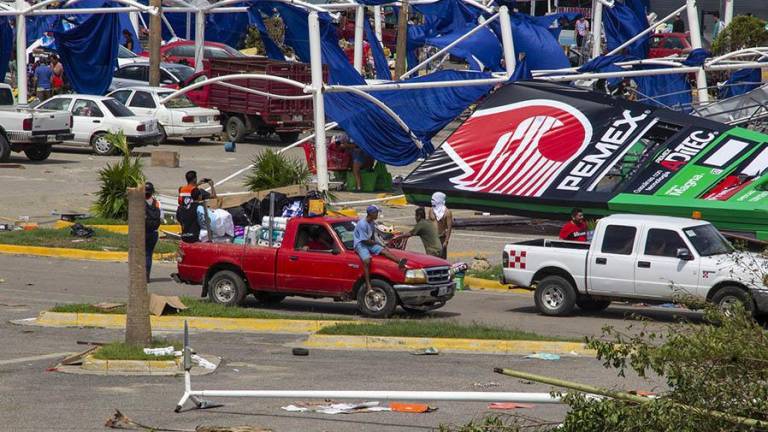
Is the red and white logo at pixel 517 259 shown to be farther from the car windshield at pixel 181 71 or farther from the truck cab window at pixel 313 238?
the car windshield at pixel 181 71

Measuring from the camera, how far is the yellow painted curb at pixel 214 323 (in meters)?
18.0

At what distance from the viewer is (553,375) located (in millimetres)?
14984

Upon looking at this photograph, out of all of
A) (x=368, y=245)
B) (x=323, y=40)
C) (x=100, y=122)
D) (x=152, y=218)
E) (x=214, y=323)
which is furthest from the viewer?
(x=100, y=122)

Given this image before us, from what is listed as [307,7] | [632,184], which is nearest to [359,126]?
[307,7]

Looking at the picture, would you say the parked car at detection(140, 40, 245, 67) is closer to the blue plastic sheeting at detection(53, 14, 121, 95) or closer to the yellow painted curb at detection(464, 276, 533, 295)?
the blue plastic sheeting at detection(53, 14, 121, 95)

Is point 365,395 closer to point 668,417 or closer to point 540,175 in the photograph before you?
point 668,417

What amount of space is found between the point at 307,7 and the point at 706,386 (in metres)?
23.4

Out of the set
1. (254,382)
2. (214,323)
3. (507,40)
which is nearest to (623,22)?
(507,40)

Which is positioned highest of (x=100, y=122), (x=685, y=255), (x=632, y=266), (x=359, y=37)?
(x=359, y=37)

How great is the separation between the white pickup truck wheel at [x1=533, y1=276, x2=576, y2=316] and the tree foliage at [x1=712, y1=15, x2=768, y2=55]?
31.7 m

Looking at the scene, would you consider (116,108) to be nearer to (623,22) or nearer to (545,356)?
(623,22)

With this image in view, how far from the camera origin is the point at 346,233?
766 inches

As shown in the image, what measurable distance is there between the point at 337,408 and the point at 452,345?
3.86 m

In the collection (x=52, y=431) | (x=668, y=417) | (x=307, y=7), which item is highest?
(x=307, y=7)
